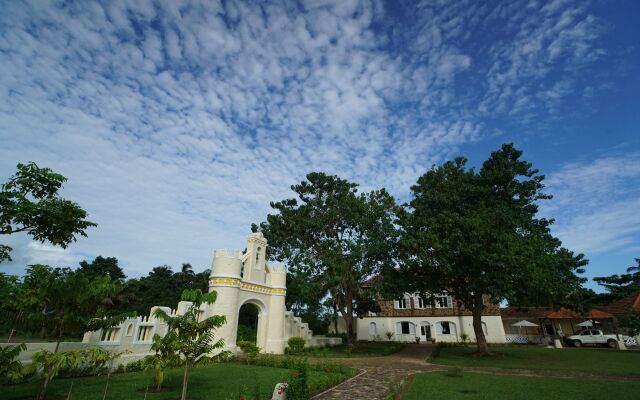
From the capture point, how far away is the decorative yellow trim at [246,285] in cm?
1953

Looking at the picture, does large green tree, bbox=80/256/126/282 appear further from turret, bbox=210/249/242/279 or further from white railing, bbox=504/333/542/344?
white railing, bbox=504/333/542/344

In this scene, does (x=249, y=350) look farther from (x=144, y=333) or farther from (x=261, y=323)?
(x=144, y=333)

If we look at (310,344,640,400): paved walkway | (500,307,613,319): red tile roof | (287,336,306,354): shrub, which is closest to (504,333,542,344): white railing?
(500,307,613,319): red tile roof

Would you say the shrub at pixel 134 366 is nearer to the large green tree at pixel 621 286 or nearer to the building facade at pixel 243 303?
the building facade at pixel 243 303

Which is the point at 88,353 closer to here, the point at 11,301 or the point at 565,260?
the point at 11,301

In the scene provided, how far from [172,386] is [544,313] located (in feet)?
134

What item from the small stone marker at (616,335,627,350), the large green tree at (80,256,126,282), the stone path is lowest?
the stone path

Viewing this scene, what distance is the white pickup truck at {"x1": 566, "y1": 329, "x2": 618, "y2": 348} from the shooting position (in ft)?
90.6

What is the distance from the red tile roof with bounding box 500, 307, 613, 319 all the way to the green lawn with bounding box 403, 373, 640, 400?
25402mm

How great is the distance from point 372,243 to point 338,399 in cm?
1490

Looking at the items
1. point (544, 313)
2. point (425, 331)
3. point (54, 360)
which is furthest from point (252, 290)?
point (544, 313)

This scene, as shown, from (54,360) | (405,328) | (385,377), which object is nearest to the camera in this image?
(54,360)

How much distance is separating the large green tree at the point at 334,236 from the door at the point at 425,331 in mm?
12822

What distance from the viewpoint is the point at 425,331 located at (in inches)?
1452
